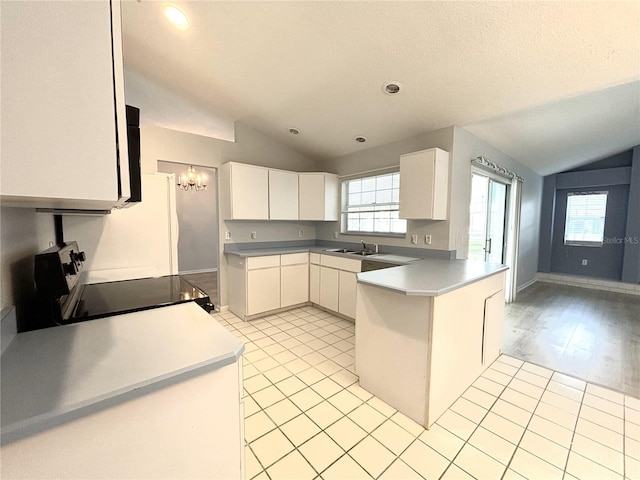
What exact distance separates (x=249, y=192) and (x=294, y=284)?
58.6 inches

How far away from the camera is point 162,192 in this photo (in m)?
2.42

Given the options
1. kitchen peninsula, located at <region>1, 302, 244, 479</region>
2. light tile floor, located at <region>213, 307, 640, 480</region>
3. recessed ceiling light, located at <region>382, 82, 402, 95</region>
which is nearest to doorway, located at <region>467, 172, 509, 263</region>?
recessed ceiling light, located at <region>382, 82, 402, 95</region>

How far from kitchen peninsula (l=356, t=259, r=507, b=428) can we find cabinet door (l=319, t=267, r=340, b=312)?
4.70 ft

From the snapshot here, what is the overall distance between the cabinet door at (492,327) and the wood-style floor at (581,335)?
378 millimetres

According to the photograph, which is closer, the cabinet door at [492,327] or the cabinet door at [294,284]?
the cabinet door at [492,327]

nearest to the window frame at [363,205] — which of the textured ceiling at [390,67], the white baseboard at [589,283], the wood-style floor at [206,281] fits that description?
the textured ceiling at [390,67]

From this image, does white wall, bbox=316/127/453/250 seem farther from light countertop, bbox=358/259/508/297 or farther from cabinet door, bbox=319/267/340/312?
cabinet door, bbox=319/267/340/312

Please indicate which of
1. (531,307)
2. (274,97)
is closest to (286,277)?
(274,97)

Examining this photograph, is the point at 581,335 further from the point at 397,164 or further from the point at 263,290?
the point at 263,290

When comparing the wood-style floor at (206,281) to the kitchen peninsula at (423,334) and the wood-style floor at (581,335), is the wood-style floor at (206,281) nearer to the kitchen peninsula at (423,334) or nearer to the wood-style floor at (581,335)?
the kitchen peninsula at (423,334)

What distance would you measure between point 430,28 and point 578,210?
6.84m

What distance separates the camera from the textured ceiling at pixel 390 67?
1.75m

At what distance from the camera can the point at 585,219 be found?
6016 millimetres

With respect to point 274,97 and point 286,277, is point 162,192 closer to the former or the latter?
point 274,97
